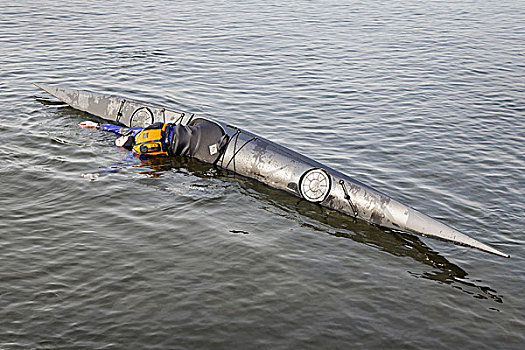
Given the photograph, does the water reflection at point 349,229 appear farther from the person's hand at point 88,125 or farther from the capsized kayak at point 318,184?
the person's hand at point 88,125

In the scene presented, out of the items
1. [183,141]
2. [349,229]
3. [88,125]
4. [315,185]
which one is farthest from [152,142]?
[349,229]

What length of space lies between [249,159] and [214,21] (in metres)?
17.8

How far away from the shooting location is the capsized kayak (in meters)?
9.41

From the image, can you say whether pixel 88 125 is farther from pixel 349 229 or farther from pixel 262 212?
pixel 349 229

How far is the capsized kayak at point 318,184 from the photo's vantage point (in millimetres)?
9406

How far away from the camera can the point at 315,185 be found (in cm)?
1052

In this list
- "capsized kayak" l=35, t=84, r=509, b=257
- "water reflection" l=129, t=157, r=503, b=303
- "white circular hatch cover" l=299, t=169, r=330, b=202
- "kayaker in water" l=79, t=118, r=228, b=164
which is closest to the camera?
"water reflection" l=129, t=157, r=503, b=303

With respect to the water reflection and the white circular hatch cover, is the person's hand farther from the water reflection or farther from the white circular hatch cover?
the white circular hatch cover

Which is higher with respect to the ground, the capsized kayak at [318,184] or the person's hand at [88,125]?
the capsized kayak at [318,184]

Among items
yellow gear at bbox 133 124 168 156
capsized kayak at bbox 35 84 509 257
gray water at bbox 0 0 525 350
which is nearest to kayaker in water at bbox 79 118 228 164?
yellow gear at bbox 133 124 168 156

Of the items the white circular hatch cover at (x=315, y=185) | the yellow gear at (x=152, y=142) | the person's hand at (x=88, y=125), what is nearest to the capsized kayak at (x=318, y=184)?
the white circular hatch cover at (x=315, y=185)

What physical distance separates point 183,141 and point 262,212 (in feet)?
8.88

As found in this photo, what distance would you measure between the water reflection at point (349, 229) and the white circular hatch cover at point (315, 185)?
0.18 meters

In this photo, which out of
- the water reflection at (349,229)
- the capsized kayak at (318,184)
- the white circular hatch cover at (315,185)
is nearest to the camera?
the water reflection at (349,229)
